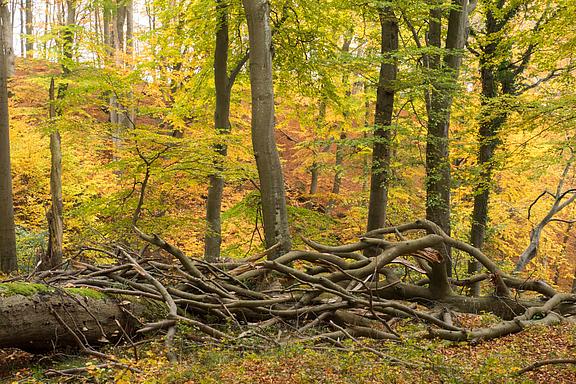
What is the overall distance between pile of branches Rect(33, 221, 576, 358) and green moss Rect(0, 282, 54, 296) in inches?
27.8

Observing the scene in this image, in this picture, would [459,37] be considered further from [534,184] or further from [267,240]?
[534,184]

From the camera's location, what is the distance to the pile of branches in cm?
615

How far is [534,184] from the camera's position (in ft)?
67.6

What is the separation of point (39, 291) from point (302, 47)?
25.4 feet

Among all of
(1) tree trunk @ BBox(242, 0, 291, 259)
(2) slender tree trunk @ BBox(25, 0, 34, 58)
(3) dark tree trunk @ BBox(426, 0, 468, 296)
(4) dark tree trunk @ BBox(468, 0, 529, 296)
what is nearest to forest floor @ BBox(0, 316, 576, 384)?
(1) tree trunk @ BBox(242, 0, 291, 259)

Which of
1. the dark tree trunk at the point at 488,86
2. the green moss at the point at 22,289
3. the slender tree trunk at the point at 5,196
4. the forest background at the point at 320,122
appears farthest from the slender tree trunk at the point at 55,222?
the dark tree trunk at the point at 488,86

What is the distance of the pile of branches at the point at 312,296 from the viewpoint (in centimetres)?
615

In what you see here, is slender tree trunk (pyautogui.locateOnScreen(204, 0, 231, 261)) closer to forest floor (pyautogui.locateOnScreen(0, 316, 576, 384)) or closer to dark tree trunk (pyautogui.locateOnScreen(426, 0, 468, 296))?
dark tree trunk (pyautogui.locateOnScreen(426, 0, 468, 296))

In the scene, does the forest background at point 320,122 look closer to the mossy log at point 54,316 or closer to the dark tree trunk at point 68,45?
the dark tree trunk at point 68,45

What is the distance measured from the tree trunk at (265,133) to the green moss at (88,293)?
288 centimetres

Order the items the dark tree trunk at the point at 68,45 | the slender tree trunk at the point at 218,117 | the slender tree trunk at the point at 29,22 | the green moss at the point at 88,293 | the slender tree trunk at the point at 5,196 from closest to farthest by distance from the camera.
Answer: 1. the green moss at the point at 88,293
2. the slender tree trunk at the point at 218,117
3. the slender tree trunk at the point at 5,196
4. the dark tree trunk at the point at 68,45
5. the slender tree trunk at the point at 29,22

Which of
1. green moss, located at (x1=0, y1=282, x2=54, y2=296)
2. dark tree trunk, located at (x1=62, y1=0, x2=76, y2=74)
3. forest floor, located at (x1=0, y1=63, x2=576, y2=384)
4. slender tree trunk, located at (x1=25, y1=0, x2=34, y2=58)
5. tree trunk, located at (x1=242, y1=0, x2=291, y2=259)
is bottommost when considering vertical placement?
forest floor, located at (x1=0, y1=63, x2=576, y2=384)

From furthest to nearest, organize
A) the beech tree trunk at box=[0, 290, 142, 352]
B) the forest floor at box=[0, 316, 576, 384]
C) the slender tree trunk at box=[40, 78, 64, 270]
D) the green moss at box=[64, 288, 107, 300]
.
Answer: the slender tree trunk at box=[40, 78, 64, 270] < the green moss at box=[64, 288, 107, 300] < the beech tree trunk at box=[0, 290, 142, 352] < the forest floor at box=[0, 316, 576, 384]

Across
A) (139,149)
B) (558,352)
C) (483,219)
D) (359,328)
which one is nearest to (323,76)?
(139,149)
